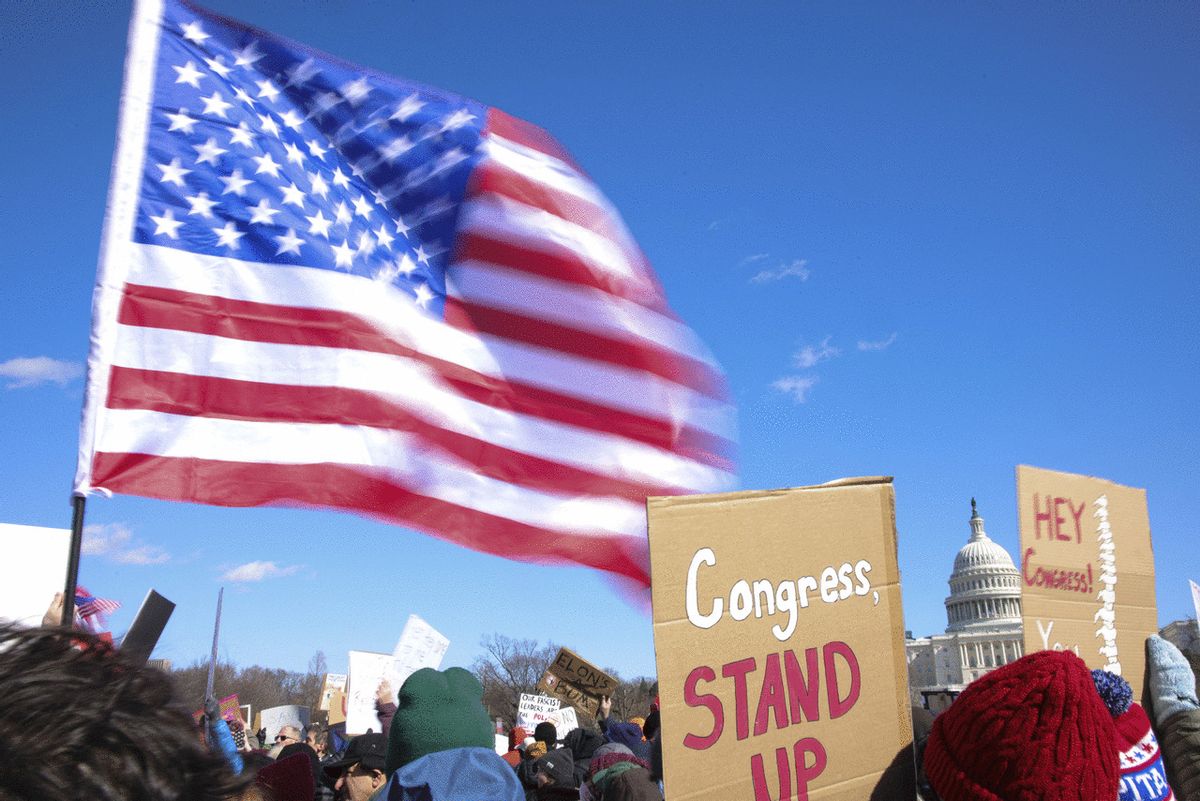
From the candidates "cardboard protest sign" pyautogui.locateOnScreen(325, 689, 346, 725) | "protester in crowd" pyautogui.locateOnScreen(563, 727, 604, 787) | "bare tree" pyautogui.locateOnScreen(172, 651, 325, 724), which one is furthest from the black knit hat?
"bare tree" pyautogui.locateOnScreen(172, 651, 325, 724)

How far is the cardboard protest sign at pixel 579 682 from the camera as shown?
12.7m

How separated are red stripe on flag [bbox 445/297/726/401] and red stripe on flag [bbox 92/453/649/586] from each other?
3.26 ft

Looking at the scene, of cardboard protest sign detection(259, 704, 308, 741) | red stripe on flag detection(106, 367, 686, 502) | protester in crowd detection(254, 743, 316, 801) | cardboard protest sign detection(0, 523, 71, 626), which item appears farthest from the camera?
cardboard protest sign detection(259, 704, 308, 741)

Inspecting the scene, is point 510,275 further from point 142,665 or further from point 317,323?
point 142,665

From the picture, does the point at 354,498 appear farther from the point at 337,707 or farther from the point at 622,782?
the point at 337,707

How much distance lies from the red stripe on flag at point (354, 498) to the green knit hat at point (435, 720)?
4.29ft

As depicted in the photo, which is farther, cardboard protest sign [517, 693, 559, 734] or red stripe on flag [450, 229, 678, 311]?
cardboard protest sign [517, 693, 559, 734]

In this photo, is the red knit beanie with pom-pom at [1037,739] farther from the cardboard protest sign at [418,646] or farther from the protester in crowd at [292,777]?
the cardboard protest sign at [418,646]

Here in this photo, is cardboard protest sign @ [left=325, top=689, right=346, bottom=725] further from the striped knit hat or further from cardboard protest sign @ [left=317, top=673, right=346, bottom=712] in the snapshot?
the striped knit hat

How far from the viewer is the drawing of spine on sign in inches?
Result: 188

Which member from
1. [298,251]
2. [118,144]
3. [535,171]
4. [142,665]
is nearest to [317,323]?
[298,251]

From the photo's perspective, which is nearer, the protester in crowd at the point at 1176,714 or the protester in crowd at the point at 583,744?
the protester in crowd at the point at 1176,714

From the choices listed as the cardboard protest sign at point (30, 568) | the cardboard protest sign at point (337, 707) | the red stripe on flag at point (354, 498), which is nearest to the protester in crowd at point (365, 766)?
the red stripe on flag at point (354, 498)

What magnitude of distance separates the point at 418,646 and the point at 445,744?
318 inches
